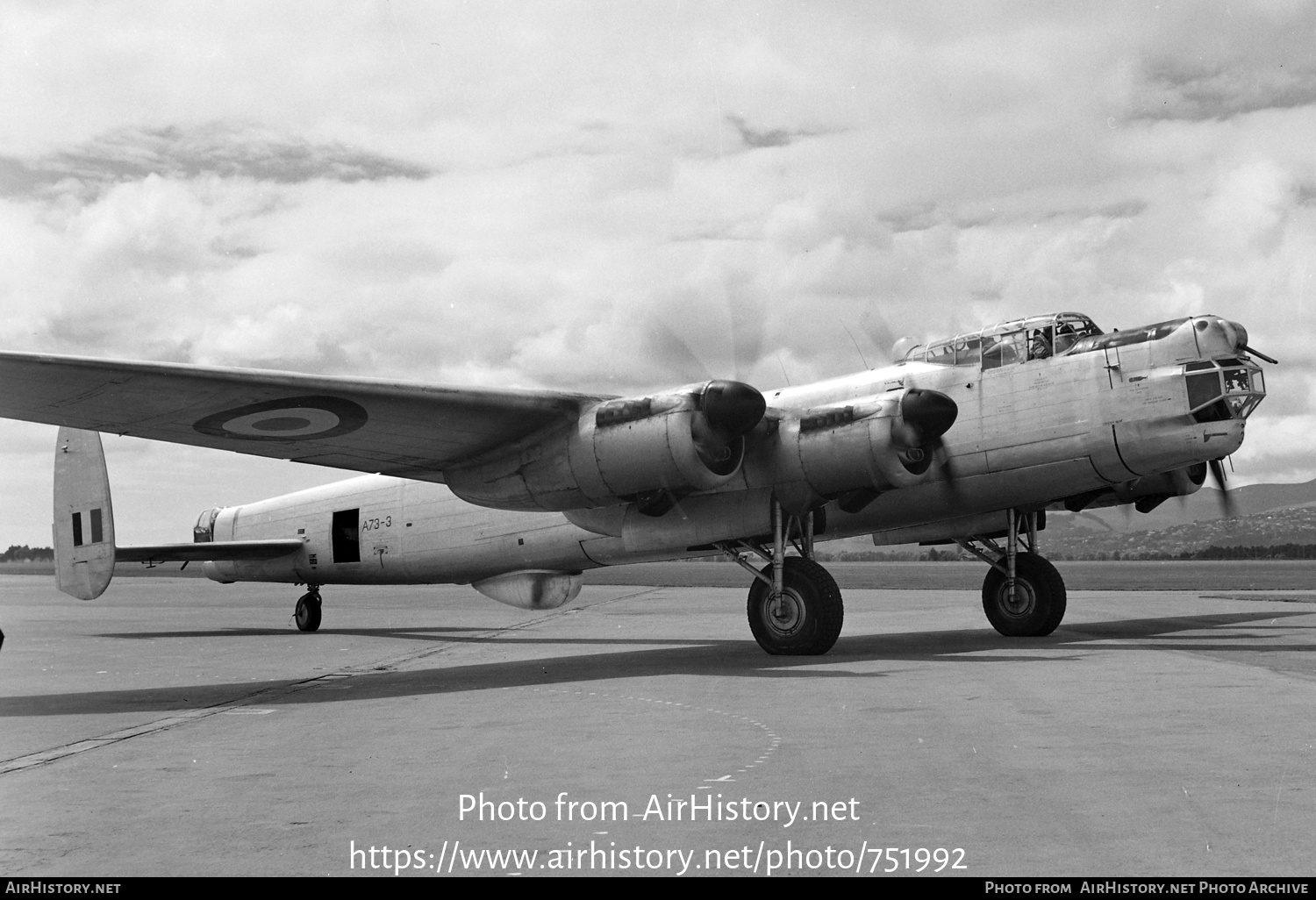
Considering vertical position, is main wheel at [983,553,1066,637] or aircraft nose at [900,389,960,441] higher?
aircraft nose at [900,389,960,441]

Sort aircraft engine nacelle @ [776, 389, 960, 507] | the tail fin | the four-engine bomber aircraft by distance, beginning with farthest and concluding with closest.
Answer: the tail fin, aircraft engine nacelle @ [776, 389, 960, 507], the four-engine bomber aircraft

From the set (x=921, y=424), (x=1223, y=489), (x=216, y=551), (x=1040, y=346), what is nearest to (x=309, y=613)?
(x=216, y=551)

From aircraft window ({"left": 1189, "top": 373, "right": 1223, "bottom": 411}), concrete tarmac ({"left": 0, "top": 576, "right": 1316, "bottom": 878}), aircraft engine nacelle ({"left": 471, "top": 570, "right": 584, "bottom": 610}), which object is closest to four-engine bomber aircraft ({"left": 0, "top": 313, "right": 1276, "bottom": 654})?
aircraft window ({"left": 1189, "top": 373, "right": 1223, "bottom": 411})

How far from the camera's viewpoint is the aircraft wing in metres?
11.7

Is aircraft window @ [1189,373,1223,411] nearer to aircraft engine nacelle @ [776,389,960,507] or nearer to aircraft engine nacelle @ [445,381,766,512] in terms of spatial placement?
aircraft engine nacelle @ [776,389,960,507]

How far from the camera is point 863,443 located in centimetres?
1399

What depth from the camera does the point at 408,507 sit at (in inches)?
829

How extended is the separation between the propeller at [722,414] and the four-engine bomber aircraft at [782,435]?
3 centimetres

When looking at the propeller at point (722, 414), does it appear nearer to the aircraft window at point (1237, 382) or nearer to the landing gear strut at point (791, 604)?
the landing gear strut at point (791, 604)

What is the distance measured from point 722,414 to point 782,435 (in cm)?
133

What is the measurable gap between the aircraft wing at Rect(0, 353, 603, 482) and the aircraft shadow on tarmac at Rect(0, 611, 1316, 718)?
2871mm

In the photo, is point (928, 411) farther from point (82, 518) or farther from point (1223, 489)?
point (82, 518)

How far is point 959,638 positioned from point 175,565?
91.6 metres

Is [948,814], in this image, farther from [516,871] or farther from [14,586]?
[14,586]
